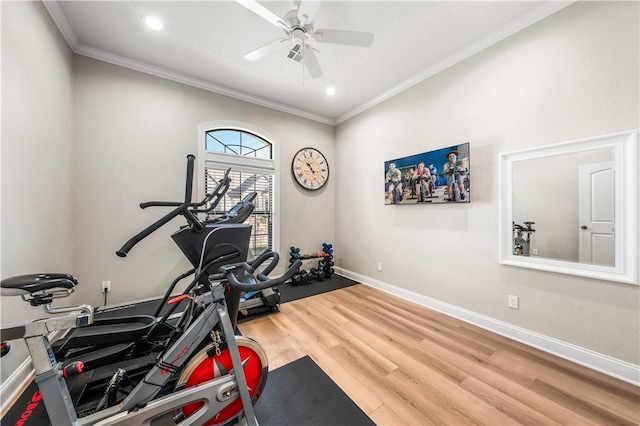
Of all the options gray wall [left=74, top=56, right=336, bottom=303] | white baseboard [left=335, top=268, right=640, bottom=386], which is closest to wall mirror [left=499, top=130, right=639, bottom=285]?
white baseboard [left=335, top=268, right=640, bottom=386]

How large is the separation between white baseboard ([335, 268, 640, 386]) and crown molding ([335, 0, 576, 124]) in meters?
2.93

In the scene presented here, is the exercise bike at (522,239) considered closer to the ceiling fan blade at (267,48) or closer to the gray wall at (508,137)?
the gray wall at (508,137)

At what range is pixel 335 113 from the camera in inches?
169

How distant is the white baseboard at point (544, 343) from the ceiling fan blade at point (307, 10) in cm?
327

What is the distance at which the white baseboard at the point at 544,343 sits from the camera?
167 centimetres

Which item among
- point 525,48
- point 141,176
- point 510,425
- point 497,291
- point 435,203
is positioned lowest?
point 510,425

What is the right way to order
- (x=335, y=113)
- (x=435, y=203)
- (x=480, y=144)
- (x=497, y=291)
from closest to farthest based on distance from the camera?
1. (x=497, y=291)
2. (x=480, y=144)
3. (x=435, y=203)
4. (x=335, y=113)

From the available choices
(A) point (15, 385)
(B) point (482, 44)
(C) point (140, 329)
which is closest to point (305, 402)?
(C) point (140, 329)

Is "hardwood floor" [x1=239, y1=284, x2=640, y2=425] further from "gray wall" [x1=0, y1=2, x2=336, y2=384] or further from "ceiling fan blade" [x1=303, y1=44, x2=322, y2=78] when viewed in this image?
"ceiling fan blade" [x1=303, y1=44, x2=322, y2=78]

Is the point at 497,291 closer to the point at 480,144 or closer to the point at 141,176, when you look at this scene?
the point at 480,144

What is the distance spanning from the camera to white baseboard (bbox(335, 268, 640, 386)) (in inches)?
65.9

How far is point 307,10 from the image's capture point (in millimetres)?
1699

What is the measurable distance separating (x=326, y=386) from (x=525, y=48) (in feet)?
11.5

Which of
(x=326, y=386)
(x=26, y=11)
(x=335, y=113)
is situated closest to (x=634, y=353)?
(x=326, y=386)
